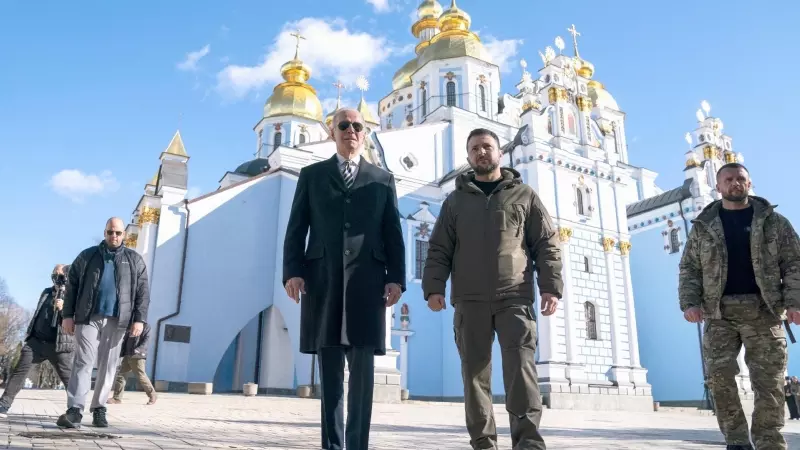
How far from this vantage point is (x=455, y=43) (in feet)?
92.9

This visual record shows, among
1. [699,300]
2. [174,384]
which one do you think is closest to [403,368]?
[174,384]

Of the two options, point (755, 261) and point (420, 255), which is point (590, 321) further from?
point (755, 261)

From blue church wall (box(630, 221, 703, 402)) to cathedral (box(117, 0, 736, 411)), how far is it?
96 mm

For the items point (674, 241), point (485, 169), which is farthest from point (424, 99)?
point (485, 169)

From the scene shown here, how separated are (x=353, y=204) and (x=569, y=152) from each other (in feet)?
62.4

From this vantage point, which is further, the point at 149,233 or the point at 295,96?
the point at 295,96

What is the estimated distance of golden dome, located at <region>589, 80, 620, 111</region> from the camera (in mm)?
35325

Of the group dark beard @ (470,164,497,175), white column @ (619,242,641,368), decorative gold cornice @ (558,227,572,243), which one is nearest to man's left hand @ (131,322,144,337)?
dark beard @ (470,164,497,175)

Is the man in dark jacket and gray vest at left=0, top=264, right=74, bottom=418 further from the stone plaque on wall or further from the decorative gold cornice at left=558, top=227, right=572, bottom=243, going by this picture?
the decorative gold cornice at left=558, top=227, right=572, bottom=243

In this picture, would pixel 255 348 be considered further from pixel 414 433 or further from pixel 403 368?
pixel 414 433

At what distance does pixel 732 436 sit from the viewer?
4309 mm

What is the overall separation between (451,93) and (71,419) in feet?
79.8

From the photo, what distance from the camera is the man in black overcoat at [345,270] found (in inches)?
144

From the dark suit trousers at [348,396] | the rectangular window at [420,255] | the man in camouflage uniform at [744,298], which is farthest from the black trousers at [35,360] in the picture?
the rectangular window at [420,255]
